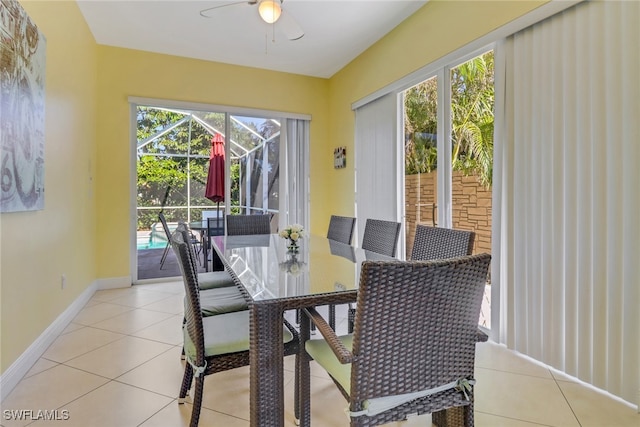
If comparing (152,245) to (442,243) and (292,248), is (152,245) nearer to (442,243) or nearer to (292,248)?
(292,248)

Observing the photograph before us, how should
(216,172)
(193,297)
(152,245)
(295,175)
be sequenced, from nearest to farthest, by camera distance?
(193,297), (295,175), (216,172), (152,245)

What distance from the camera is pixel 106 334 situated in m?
2.58

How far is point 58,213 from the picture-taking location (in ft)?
8.48

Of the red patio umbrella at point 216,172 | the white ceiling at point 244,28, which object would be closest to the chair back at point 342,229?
the white ceiling at point 244,28

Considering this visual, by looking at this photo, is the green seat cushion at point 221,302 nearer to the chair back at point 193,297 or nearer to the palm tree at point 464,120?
the chair back at point 193,297

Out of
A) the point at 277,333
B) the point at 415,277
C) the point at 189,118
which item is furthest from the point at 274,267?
the point at 189,118

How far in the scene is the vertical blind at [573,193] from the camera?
1.70m

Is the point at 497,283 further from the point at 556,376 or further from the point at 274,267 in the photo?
the point at 274,267

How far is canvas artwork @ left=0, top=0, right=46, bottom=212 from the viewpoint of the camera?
1731mm

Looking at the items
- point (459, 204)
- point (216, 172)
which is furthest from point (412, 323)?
point (216, 172)

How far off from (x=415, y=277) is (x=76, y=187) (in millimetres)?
3381

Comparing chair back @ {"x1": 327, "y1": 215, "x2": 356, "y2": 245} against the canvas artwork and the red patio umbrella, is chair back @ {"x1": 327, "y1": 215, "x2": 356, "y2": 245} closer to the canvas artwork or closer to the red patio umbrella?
the canvas artwork

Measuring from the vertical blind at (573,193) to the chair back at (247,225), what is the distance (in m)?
2.06

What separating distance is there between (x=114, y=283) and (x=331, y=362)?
3.67 meters
